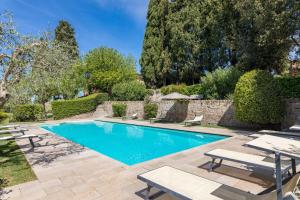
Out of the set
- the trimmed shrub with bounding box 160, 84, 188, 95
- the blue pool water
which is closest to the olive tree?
the blue pool water

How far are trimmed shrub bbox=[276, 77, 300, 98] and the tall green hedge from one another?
2036 centimetres

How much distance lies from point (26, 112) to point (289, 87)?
23.4m

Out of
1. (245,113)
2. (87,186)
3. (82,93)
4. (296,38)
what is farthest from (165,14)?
(87,186)

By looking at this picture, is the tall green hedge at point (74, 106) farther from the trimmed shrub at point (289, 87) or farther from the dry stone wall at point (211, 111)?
the trimmed shrub at point (289, 87)

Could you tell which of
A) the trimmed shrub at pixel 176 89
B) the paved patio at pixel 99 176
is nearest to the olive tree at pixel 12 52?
the paved patio at pixel 99 176

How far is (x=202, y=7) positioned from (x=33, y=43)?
72.3 feet

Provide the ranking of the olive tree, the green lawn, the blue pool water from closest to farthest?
the green lawn < the olive tree < the blue pool water

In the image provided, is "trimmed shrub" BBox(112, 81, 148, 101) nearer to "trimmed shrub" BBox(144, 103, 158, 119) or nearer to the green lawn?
"trimmed shrub" BBox(144, 103, 158, 119)

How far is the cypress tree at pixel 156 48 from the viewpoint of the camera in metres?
27.7

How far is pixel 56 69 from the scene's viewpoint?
693 centimetres

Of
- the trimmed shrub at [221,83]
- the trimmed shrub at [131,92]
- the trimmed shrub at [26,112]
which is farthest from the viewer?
the trimmed shrub at [131,92]

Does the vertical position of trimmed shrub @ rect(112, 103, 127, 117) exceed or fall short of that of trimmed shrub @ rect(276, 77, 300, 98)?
it falls short

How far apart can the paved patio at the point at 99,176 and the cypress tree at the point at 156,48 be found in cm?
2118

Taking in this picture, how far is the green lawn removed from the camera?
520 cm
